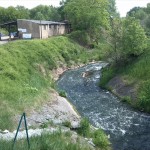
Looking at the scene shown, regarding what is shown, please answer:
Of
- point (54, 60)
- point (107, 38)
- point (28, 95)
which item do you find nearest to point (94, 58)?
point (54, 60)

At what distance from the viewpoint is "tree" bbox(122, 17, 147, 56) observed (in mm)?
46031

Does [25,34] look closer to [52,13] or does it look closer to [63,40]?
[63,40]

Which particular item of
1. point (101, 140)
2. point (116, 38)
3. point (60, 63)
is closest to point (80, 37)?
point (60, 63)

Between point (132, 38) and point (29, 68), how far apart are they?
1513 centimetres

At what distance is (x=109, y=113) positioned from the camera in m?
34.6

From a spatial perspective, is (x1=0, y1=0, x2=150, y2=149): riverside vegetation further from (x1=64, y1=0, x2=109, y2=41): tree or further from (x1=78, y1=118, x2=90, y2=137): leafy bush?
(x1=64, y1=0, x2=109, y2=41): tree

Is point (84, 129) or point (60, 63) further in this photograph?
point (60, 63)

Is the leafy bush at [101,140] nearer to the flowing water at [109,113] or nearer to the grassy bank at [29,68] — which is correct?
the flowing water at [109,113]

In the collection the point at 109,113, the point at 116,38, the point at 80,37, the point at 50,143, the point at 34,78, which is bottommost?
the point at 109,113

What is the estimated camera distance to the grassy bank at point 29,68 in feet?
101

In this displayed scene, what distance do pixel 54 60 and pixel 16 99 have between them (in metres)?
26.6

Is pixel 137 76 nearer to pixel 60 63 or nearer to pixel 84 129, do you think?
pixel 84 129

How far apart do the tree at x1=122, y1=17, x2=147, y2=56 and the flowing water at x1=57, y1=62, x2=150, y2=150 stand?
23.8ft

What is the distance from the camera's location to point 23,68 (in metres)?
43.0
